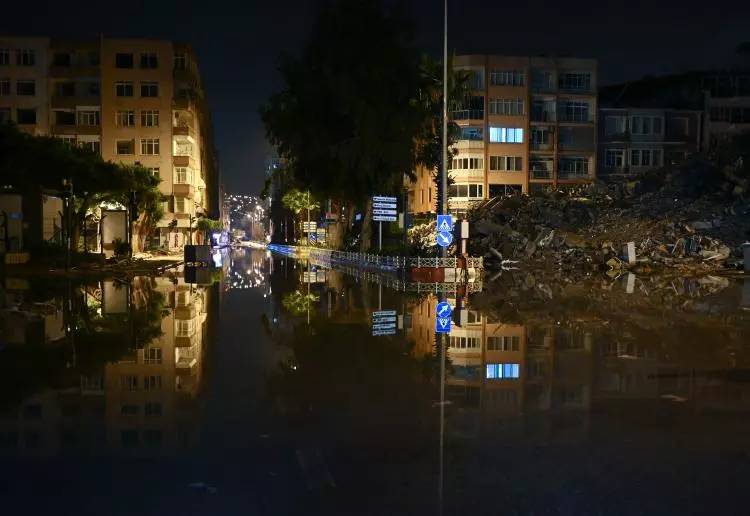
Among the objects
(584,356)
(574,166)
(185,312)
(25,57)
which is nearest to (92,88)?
(25,57)

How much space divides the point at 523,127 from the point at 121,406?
7109cm

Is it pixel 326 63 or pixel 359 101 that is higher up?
pixel 326 63

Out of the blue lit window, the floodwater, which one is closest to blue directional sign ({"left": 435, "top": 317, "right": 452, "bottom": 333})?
the floodwater

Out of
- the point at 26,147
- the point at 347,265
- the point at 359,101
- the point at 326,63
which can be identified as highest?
the point at 326,63

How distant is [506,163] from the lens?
247 feet

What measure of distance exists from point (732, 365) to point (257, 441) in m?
8.48

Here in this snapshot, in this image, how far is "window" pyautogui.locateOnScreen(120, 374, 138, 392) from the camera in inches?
394

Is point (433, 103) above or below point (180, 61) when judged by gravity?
below

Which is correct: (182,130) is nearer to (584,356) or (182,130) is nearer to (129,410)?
(584,356)

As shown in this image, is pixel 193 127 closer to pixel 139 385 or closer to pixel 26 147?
pixel 26 147

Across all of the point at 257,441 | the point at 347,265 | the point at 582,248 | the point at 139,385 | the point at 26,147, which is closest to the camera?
the point at 257,441

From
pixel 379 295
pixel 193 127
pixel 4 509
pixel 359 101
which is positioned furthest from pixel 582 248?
pixel 193 127

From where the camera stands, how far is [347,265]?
170ft

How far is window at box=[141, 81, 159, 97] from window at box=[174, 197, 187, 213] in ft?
44.4
